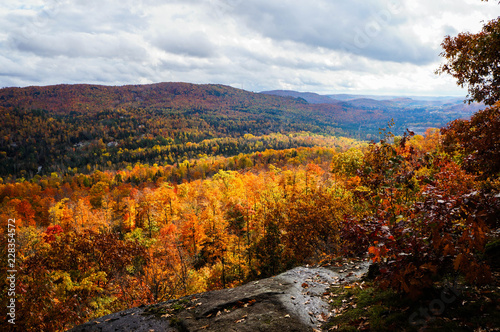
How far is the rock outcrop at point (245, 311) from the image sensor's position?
7.82 meters

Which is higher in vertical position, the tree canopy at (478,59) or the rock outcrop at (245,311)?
the tree canopy at (478,59)

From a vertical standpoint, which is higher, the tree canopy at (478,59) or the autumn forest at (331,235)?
the tree canopy at (478,59)

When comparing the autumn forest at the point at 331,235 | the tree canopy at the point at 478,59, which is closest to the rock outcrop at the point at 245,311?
the autumn forest at the point at 331,235

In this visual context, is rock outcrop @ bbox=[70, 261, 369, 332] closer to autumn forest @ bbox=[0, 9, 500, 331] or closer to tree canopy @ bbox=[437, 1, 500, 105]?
autumn forest @ bbox=[0, 9, 500, 331]

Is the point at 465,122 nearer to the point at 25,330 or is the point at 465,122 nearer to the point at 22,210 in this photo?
the point at 25,330

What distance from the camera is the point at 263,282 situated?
36.4 feet

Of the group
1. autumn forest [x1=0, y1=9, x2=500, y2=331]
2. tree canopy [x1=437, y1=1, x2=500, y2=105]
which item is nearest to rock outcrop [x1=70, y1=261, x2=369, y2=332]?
autumn forest [x1=0, y1=9, x2=500, y2=331]

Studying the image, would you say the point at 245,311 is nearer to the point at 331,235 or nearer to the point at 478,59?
the point at 478,59

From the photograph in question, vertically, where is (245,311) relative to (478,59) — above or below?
below

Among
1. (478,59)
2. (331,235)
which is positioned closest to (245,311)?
(478,59)

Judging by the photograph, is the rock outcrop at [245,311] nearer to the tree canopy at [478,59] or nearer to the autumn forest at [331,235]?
the autumn forest at [331,235]

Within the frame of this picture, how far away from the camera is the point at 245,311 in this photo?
865cm

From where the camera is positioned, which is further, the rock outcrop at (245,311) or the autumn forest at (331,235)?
the rock outcrop at (245,311)

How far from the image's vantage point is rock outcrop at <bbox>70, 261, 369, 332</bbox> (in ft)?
25.7
